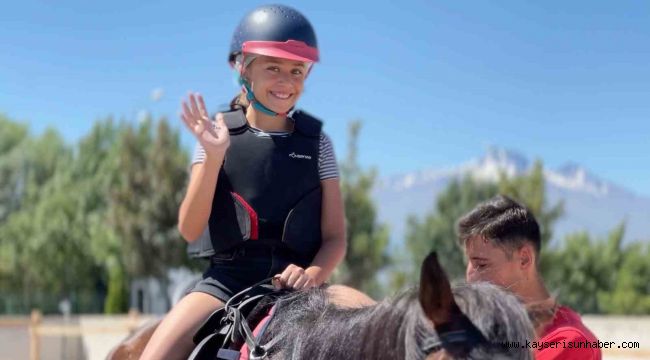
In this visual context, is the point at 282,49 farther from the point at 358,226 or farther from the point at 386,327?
the point at 358,226

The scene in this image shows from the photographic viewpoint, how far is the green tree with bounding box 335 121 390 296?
23984 millimetres

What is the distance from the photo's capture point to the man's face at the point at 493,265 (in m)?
3.14

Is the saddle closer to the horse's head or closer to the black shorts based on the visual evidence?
the black shorts

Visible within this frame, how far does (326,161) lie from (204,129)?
616 millimetres

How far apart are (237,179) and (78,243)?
119ft

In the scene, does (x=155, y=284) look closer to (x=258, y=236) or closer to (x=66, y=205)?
(x=66, y=205)

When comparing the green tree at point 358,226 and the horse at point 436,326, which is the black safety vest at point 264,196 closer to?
the horse at point 436,326

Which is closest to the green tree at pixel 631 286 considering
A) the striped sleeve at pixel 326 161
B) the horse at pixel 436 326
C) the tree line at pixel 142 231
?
the tree line at pixel 142 231

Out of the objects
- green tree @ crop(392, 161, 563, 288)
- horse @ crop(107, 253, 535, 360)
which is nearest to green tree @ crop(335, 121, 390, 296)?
green tree @ crop(392, 161, 563, 288)

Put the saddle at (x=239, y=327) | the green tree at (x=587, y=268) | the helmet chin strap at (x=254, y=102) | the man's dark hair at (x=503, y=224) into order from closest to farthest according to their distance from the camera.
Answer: the saddle at (x=239, y=327) < the man's dark hair at (x=503, y=224) < the helmet chin strap at (x=254, y=102) < the green tree at (x=587, y=268)

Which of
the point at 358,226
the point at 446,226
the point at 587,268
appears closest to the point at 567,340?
the point at 358,226

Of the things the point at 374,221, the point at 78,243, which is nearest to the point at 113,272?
the point at 78,243

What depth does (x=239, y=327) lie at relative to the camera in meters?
2.77

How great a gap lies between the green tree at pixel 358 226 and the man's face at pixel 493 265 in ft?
66.0
